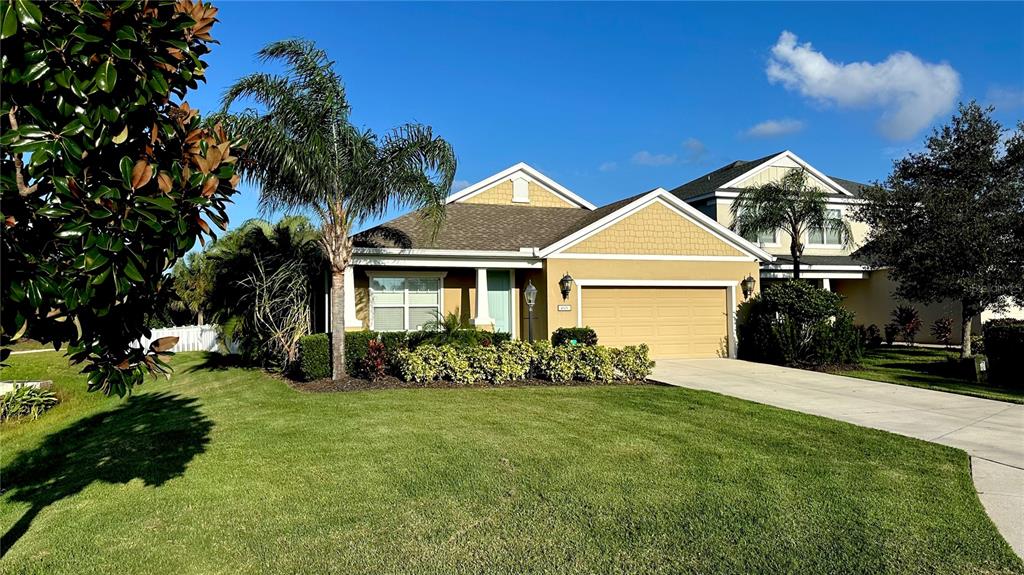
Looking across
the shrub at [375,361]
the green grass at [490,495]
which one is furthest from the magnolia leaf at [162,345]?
the shrub at [375,361]

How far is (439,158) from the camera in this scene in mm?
12344

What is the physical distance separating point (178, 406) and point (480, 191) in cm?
1287

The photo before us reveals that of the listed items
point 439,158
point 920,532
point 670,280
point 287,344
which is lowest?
point 920,532

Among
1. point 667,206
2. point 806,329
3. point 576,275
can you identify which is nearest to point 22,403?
point 576,275

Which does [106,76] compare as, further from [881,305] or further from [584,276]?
[881,305]

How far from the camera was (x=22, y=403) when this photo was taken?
37.3ft

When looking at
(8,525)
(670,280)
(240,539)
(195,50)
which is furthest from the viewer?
(670,280)

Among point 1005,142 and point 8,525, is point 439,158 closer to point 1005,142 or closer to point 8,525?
point 8,525

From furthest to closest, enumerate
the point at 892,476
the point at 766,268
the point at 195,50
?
the point at 766,268 → the point at 892,476 → the point at 195,50

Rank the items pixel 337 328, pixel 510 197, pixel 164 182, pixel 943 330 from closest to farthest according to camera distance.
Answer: pixel 164 182, pixel 337 328, pixel 943 330, pixel 510 197

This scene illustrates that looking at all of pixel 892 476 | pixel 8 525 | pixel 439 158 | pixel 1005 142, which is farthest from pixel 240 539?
pixel 1005 142

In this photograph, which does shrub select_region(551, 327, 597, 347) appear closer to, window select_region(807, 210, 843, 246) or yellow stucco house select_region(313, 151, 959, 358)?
yellow stucco house select_region(313, 151, 959, 358)

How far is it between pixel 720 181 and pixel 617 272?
1024 centimetres

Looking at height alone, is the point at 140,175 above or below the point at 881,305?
above
